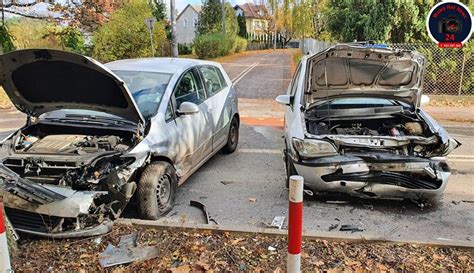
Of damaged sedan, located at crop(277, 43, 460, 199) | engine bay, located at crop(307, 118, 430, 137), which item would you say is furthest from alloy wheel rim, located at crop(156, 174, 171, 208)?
engine bay, located at crop(307, 118, 430, 137)

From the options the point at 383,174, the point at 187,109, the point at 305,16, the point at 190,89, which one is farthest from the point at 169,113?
the point at 305,16

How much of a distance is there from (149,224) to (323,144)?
2.15 meters

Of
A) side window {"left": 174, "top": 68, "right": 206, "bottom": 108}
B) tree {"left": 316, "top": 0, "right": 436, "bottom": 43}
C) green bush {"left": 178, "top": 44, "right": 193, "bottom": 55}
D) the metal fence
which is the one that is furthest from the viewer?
green bush {"left": 178, "top": 44, "right": 193, "bottom": 55}

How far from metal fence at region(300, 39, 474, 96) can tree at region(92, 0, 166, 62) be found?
13.3 m

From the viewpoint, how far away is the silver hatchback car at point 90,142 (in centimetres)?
356

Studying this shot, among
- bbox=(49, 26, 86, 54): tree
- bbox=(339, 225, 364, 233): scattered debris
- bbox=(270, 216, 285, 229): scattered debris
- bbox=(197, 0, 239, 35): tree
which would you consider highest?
bbox=(197, 0, 239, 35): tree

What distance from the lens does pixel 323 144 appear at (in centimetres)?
469

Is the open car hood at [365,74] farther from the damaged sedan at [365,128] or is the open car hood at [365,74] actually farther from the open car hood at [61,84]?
the open car hood at [61,84]

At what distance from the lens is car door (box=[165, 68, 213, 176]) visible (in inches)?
197

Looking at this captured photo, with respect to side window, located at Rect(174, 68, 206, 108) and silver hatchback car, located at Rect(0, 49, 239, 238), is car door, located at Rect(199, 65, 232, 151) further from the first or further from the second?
silver hatchback car, located at Rect(0, 49, 239, 238)

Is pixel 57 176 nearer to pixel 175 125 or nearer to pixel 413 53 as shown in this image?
pixel 175 125

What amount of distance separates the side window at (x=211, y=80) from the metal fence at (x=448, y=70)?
6642mm

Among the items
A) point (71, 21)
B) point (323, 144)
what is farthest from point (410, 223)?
point (71, 21)

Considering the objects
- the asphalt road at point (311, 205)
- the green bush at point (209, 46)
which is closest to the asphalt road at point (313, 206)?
the asphalt road at point (311, 205)
